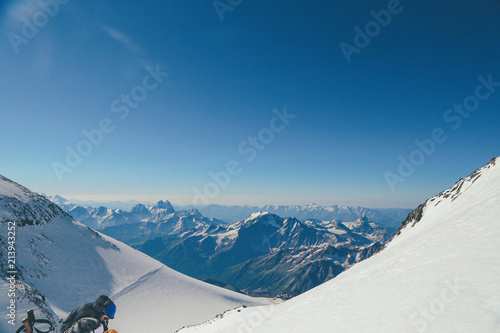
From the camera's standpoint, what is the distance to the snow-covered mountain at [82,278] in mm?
27325

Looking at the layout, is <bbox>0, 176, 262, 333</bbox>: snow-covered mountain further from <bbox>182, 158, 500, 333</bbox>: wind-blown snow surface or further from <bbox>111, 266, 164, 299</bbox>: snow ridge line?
<bbox>182, 158, 500, 333</bbox>: wind-blown snow surface

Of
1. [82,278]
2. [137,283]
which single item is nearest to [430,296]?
[82,278]

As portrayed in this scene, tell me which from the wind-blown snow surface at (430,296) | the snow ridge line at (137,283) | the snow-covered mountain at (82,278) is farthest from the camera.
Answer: the snow ridge line at (137,283)

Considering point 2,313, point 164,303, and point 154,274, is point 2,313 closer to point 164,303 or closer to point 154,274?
point 164,303

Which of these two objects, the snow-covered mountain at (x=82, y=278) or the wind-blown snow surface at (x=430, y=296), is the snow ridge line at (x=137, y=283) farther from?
the wind-blown snow surface at (x=430, y=296)

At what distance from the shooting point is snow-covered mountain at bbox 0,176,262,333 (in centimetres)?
2733

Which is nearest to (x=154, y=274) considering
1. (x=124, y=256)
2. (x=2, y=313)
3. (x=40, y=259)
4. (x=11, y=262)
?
(x=124, y=256)

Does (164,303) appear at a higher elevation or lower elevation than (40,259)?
lower

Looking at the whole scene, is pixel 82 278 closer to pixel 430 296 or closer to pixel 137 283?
pixel 137 283

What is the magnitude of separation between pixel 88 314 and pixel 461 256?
17.0m

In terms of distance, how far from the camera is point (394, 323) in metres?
8.23

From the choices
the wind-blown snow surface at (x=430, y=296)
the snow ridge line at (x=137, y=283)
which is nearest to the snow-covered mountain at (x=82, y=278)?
the snow ridge line at (x=137, y=283)

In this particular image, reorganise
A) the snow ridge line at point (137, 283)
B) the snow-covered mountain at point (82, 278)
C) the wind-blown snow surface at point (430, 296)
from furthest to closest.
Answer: the snow ridge line at point (137, 283)
the snow-covered mountain at point (82, 278)
the wind-blown snow surface at point (430, 296)

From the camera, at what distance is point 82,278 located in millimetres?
37094
